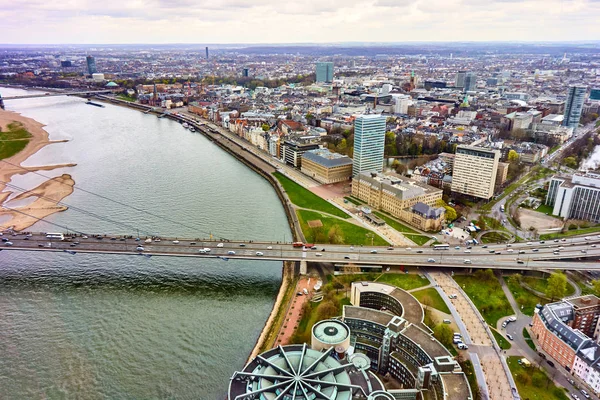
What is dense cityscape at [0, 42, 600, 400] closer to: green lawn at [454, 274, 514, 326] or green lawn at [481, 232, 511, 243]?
green lawn at [454, 274, 514, 326]

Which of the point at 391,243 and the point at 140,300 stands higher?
the point at 391,243

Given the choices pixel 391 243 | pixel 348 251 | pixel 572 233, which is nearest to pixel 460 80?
pixel 572 233

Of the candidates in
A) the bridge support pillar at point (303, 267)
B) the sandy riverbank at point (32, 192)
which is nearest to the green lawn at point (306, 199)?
the bridge support pillar at point (303, 267)

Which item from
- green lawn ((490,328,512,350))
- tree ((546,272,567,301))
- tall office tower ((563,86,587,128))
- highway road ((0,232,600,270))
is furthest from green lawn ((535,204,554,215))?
tall office tower ((563,86,587,128))

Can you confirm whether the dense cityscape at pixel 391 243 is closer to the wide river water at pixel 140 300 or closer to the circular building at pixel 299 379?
the circular building at pixel 299 379

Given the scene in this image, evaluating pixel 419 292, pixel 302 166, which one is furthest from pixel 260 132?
pixel 419 292

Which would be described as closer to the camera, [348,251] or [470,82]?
[348,251]

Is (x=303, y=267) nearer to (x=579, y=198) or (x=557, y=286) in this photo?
(x=557, y=286)
